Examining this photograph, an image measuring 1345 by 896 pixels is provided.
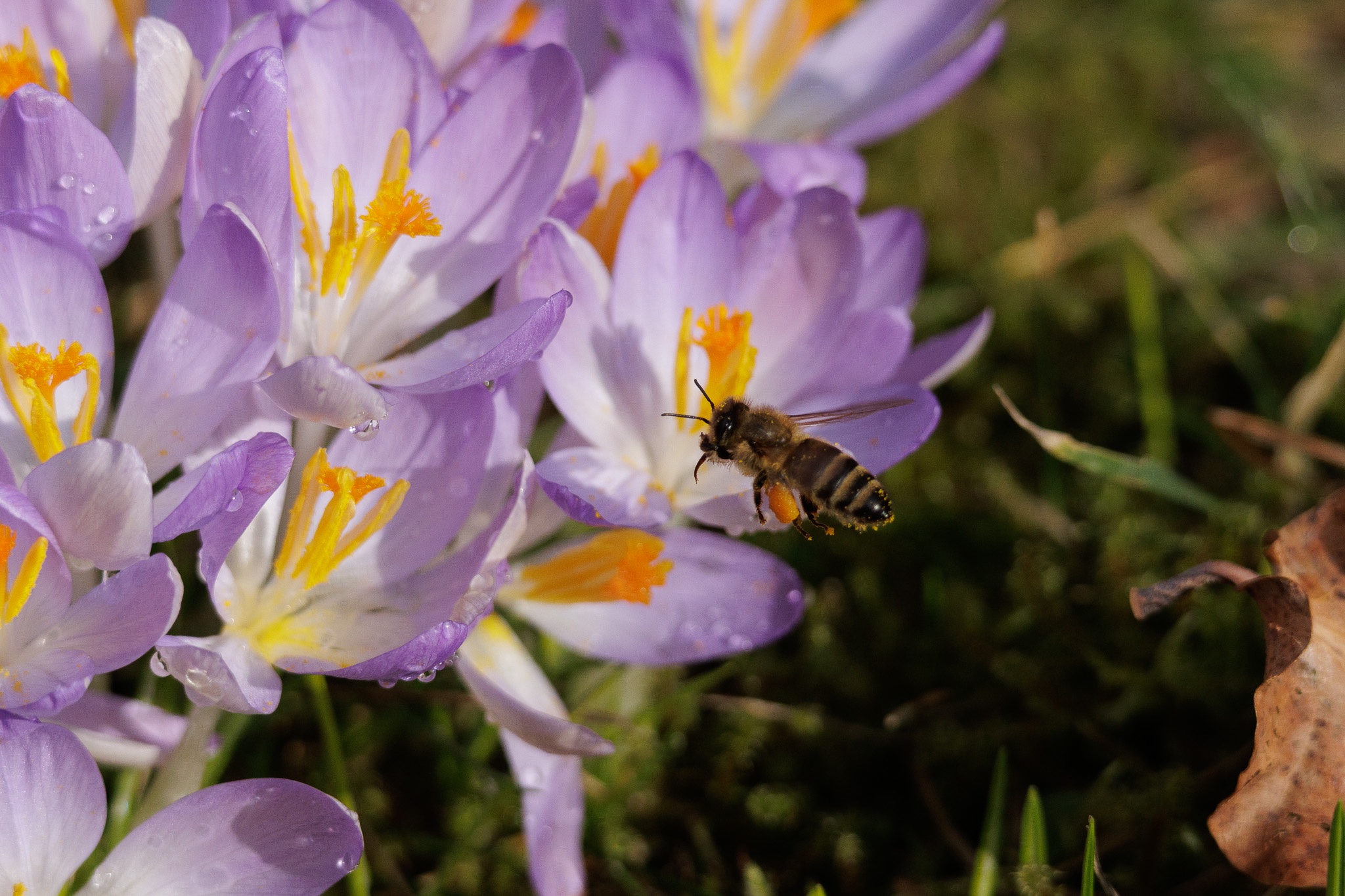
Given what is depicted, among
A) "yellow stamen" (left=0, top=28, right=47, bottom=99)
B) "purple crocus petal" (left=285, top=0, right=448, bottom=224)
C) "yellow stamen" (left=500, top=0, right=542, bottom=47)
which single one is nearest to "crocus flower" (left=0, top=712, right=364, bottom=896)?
"purple crocus petal" (left=285, top=0, right=448, bottom=224)

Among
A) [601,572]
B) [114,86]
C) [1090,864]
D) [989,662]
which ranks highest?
[114,86]

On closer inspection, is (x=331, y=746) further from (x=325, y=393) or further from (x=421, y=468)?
(x=325, y=393)

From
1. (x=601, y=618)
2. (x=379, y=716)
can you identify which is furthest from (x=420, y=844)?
(x=601, y=618)

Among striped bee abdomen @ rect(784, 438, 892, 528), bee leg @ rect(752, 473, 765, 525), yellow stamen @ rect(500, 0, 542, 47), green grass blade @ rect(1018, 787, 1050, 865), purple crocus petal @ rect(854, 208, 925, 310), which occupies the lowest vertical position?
green grass blade @ rect(1018, 787, 1050, 865)

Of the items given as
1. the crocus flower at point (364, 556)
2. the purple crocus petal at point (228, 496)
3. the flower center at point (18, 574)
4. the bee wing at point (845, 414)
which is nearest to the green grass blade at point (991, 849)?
the bee wing at point (845, 414)

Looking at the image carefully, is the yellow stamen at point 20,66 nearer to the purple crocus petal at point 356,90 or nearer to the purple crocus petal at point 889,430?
the purple crocus petal at point 356,90

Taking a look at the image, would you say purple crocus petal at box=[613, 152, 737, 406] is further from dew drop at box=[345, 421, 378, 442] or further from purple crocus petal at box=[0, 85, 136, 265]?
purple crocus petal at box=[0, 85, 136, 265]

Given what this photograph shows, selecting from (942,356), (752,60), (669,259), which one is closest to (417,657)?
(669,259)

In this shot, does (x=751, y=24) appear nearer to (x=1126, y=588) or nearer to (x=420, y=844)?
(x=1126, y=588)
